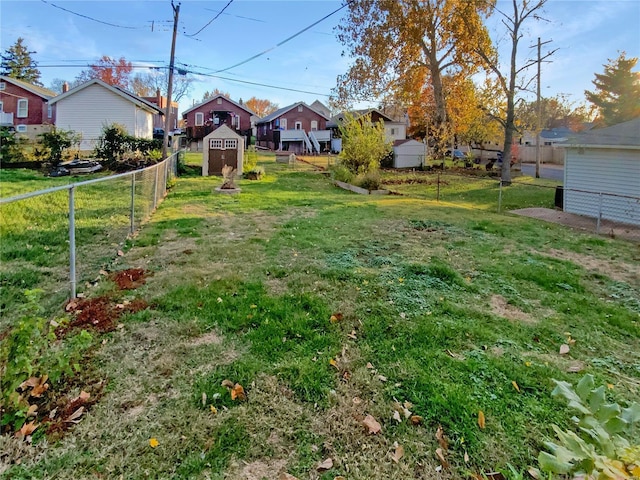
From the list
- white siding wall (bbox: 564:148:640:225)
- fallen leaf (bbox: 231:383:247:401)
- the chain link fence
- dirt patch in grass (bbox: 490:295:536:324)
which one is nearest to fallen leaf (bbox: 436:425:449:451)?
fallen leaf (bbox: 231:383:247:401)

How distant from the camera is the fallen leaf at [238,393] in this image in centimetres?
265

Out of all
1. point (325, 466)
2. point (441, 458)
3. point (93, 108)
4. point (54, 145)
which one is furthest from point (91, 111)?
point (441, 458)

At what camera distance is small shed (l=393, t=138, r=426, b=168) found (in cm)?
2683

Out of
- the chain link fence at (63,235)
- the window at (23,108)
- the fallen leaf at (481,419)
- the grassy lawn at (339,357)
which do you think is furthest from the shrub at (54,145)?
the fallen leaf at (481,419)

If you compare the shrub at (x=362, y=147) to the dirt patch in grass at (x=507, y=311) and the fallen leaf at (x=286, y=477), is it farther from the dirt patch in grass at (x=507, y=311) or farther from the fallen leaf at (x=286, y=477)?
the fallen leaf at (x=286, y=477)

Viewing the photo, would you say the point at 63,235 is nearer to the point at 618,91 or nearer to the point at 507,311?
the point at 507,311

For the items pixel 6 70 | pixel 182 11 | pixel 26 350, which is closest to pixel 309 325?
pixel 26 350

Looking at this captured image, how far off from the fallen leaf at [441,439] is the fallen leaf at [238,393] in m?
1.25

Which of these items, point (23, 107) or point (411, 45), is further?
point (23, 107)

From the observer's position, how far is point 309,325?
372 centimetres

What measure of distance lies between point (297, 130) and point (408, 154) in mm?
17402

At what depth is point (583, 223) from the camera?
1086cm

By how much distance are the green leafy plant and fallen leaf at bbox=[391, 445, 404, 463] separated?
985 millimetres

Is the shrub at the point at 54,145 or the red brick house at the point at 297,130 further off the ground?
the red brick house at the point at 297,130
